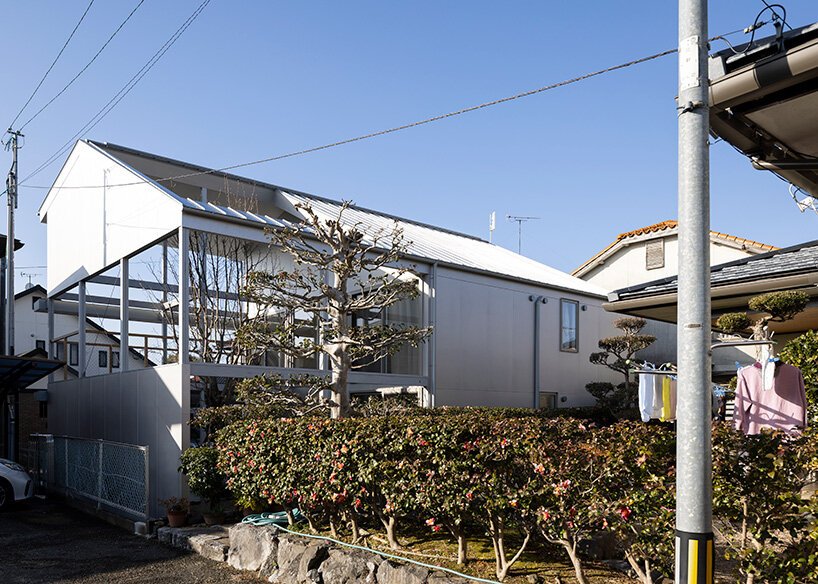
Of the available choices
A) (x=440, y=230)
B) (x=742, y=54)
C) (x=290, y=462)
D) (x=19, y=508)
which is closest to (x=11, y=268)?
(x=19, y=508)

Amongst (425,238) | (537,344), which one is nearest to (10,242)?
(425,238)

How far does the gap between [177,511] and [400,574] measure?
4.65 m

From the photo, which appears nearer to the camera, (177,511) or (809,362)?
(809,362)

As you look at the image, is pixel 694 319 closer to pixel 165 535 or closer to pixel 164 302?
pixel 165 535

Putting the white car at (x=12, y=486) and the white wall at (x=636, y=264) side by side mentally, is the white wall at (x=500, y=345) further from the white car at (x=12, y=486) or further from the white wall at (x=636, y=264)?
the white car at (x=12, y=486)

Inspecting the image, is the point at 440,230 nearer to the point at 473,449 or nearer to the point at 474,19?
the point at 474,19

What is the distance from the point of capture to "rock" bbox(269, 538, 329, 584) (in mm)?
7418

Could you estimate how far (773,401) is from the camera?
568 centimetres

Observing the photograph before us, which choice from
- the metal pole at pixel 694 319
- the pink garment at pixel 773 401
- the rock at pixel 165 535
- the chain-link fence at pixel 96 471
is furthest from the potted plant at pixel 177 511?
the metal pole at pixel 694 319

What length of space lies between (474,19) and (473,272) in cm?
826

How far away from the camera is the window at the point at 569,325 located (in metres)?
18.1

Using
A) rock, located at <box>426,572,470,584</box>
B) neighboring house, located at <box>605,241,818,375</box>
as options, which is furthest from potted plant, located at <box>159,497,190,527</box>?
neighboring house, located at <box>605,241,818,375</box>

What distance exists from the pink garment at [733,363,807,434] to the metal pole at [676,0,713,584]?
8.14 feet

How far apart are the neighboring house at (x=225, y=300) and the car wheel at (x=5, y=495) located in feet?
5.89
